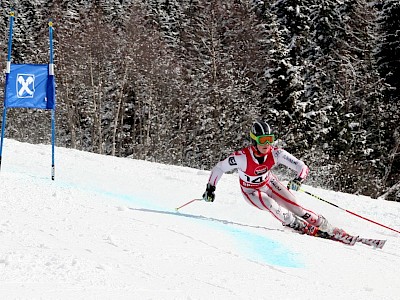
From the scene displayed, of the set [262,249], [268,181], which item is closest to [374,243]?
[268,181]

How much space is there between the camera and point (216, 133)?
2877 cm

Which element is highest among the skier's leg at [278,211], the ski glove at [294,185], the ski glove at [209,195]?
the ski glove at [294,185]

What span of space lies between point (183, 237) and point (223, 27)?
27.3 m

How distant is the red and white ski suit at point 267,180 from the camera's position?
709cm

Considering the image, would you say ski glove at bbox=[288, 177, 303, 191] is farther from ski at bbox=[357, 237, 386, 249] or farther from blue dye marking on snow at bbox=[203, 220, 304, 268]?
ski at bbox=[357, 237, 386, 249]

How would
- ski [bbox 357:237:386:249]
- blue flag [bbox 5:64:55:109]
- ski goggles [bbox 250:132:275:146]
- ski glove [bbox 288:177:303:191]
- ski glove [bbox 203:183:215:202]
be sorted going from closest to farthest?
1. ski [bbox 357:237:386:249]
2. ski glove [bbox 288:177:303:191]
3. ski goggles [bbox 250:132:275:146]
4. ski glove [bbox 203:183:215:202]
5. blue flag [bbox 5:64:55:109]

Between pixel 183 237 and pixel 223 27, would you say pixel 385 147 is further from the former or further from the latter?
pixel 183 237

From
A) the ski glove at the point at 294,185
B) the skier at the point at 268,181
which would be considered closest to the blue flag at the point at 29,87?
the skier at the point at 268,181

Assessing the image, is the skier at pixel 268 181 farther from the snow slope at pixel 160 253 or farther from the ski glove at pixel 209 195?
the snow slope at pixel 160 253

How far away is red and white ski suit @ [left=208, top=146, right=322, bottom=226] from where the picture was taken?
7090 millimetres

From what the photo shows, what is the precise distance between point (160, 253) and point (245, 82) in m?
25.4

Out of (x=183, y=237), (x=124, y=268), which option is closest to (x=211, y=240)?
(x=183, y=237)

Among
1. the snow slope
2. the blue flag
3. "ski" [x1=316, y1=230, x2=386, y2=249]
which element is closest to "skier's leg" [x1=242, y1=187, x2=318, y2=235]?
"ski" [x1=316, y1=230, x2=386, y2=249]

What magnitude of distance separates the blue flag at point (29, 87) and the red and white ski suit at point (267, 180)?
3.24m
